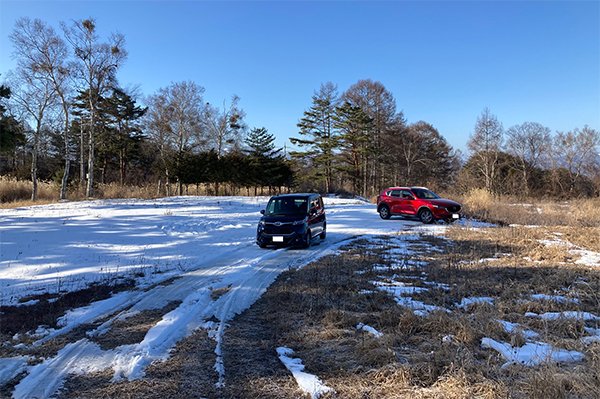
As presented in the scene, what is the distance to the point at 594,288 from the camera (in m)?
6.23

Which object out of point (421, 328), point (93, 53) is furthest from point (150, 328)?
point (93, 53)

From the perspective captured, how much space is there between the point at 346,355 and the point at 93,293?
4.78 meters

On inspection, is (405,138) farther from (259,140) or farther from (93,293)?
(93,293)

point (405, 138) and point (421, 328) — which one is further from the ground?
point (405, 138)

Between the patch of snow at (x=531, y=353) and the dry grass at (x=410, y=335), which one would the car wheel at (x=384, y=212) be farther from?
the patch of snow at (x=531, y=353)

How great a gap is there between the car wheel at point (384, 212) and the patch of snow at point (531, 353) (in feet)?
53.0

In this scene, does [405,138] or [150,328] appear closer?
[150,328]

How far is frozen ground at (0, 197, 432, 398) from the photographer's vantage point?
3875 mm

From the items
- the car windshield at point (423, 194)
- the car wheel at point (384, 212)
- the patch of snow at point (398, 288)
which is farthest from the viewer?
the car wheel at point (384, 212)

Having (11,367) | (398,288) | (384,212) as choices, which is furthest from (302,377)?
(384,212)

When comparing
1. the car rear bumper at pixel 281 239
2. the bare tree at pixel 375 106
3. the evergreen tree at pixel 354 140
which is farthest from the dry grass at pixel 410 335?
the bare tree at pixel 375 106

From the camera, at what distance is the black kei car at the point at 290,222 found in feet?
36.5

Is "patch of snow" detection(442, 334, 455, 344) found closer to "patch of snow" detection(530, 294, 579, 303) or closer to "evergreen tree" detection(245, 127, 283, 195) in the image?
"patch of snow" detection(530, 294, 579, 303)

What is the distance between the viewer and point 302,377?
3.43 metres
